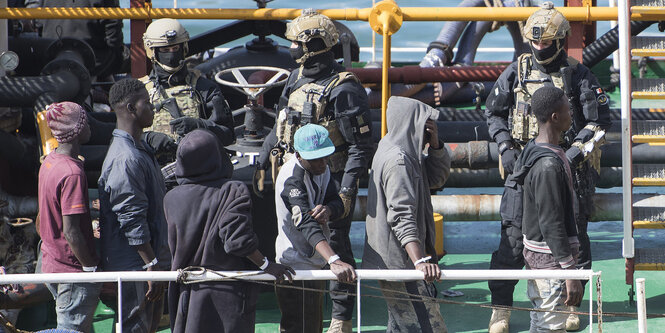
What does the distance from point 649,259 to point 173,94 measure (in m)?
3.50

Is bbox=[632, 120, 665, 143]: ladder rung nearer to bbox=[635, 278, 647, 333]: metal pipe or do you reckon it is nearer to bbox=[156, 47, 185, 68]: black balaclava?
bbox=[635, 278, 647, 333]: metal pipe

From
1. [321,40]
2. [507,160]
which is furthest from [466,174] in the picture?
[321,40]

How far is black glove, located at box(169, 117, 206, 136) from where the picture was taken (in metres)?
6.87

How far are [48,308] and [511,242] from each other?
3348 mm

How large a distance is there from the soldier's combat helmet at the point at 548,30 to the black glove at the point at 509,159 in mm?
658

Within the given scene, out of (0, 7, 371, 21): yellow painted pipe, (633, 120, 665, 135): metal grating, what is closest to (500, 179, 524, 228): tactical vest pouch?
(633, 120, 665, 135): metal grating

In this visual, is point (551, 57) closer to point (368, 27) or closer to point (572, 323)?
point (572, 323)

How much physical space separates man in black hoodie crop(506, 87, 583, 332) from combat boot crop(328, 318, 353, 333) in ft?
4.46

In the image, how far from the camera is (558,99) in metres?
5.61

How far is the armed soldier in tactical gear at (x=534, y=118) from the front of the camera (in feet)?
22.2

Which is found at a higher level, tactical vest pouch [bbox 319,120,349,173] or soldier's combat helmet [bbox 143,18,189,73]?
soldier's combat helmet [bbox 143,18,189,73]

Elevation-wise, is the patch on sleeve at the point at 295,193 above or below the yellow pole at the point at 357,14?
below

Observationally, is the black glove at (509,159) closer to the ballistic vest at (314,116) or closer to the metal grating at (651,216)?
the metal grating at (651,216)

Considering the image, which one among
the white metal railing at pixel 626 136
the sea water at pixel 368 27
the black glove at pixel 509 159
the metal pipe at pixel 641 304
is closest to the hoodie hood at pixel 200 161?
the metal pipe at pixel 641 304
